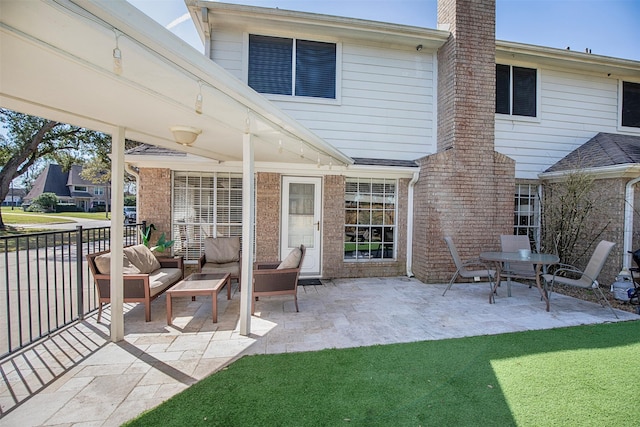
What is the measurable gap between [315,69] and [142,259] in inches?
213

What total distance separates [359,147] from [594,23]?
8.87 metres

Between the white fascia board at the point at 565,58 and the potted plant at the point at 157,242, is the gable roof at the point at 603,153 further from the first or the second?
the potted plant at the point at 157,242

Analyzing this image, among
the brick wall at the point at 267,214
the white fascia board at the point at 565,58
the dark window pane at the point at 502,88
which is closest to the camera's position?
the brick wall at the point at 267,214

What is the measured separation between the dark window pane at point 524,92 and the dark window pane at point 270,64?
590 cm

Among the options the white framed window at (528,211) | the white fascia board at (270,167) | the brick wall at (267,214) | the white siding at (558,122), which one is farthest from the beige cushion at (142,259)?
the white framed window at (528,211)

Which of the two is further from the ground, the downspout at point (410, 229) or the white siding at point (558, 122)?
the white siding at point (558, 122)

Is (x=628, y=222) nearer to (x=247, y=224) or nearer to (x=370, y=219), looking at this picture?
(x=370, y=219)

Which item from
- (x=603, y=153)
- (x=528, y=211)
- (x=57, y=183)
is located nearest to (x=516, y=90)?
(x=603, y=153)

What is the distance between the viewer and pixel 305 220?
7.22 metres

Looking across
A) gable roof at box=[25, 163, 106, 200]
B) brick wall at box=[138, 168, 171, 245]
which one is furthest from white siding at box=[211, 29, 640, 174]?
gable roof at box=[25, 163, 106, 200]

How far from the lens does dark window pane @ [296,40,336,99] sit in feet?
23.0

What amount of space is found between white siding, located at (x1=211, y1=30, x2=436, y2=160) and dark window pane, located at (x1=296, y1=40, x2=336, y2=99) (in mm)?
190

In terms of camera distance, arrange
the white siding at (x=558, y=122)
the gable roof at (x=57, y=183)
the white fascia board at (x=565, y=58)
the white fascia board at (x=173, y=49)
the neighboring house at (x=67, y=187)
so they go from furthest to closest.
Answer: the neighboring house at (x=67, y=187)
the gable roof at (x=57, y=183)
the white siding at (x=558, y=122)
the white fascia board at (x=565, y=58)
the white fascia board at (x=173, y=49)

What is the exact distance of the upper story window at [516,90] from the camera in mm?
7887
